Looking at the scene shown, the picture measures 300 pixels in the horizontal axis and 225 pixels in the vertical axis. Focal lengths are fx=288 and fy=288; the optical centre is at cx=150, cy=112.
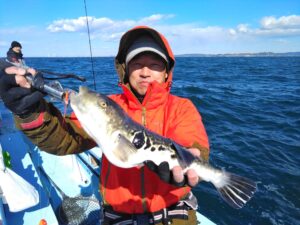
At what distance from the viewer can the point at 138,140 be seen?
296cm

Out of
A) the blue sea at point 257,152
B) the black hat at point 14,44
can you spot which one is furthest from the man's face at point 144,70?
the black hat at point 14,44

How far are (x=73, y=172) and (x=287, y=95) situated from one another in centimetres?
2093

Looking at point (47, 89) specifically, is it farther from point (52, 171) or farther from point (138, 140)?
point (52, 171)

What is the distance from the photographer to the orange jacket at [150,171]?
3.53 metres

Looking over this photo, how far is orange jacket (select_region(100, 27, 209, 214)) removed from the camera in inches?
139

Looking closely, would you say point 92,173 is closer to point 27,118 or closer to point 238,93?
point 27,118

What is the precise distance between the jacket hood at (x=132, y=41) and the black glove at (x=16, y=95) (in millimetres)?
1484

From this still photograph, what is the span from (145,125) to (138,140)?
33.8 inches

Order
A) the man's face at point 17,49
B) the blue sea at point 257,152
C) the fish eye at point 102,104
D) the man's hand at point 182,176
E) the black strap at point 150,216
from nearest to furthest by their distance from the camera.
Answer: the man's hand at point 182,176, the fish eye at point 102,104, the black strap at point 150,216, the blue sea at point 257,152, the man's face at point 17,49

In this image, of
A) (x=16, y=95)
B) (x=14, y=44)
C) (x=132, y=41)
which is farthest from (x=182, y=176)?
(x=14, y=44)

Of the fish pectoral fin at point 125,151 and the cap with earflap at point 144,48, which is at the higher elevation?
the cap with earflap at point 144,48

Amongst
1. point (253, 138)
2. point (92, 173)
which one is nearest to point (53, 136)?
point (92, 173)

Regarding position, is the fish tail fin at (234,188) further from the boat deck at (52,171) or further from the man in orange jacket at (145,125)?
the boat deck at (52,171)

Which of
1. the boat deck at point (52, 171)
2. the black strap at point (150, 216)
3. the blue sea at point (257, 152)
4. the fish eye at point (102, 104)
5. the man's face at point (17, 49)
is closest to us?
the fish eye at point (102, 104)
